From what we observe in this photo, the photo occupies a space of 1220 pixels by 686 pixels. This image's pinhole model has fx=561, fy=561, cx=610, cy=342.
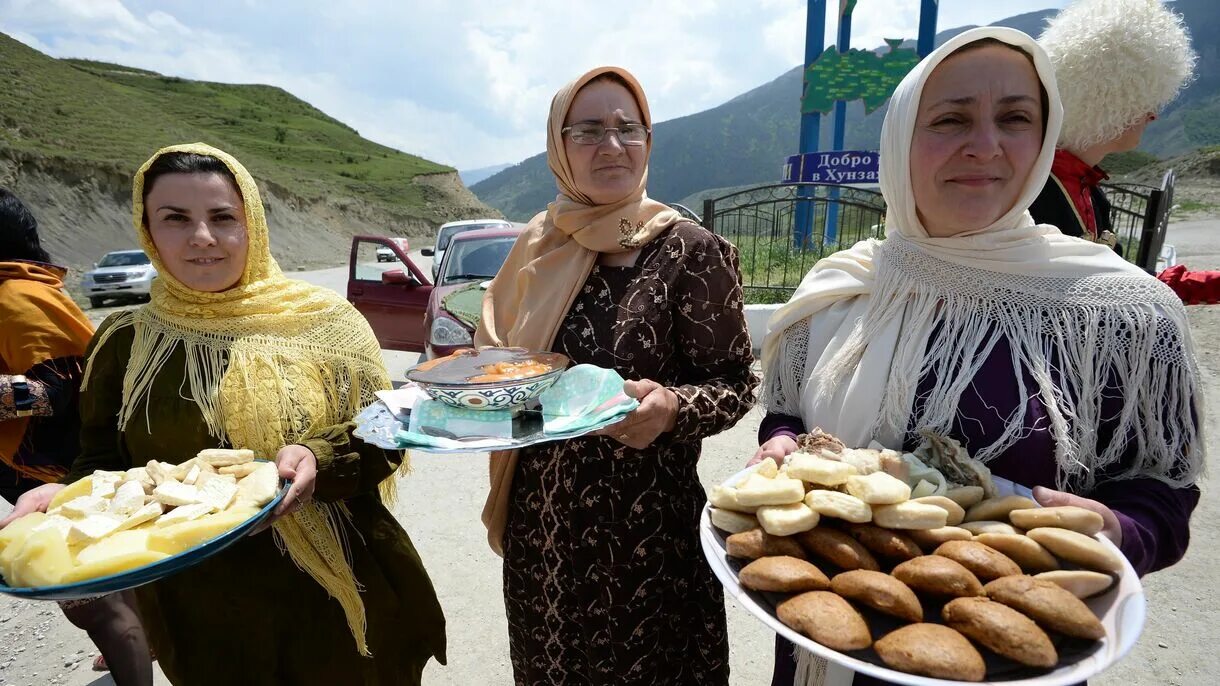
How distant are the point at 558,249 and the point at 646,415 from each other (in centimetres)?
66

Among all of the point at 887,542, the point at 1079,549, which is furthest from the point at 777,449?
the point at 1079,549

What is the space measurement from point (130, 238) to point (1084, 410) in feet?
95.7

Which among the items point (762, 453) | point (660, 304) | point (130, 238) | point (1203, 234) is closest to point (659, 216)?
point (660, 304)

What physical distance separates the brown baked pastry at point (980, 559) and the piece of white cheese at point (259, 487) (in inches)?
55.8

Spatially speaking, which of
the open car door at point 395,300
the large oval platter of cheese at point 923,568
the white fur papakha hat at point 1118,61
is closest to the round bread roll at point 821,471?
the large oval platter of cheese at point 923,568

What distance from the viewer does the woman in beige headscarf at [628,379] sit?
1.63 metres

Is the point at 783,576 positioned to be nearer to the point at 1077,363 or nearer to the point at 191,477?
the point at 1077,363

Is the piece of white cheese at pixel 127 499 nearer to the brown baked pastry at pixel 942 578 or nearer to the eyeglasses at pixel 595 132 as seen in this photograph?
the eyeglasses at pixel 595 132

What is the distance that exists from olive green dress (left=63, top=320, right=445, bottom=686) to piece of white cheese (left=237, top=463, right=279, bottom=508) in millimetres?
201

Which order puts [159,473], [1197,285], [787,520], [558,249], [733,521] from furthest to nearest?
1. [1197,285]
2. [558,249]
3. [159,473]
4. [733,521]
5. [787,520]

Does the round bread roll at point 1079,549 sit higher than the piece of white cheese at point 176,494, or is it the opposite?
the round bread roll at point 1079,549

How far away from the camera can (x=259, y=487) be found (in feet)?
4.36

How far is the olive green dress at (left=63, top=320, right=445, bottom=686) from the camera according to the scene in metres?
1.69

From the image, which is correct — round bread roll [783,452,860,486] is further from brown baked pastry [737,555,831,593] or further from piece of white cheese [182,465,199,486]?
piece of white cheese [182,465,199,486]
